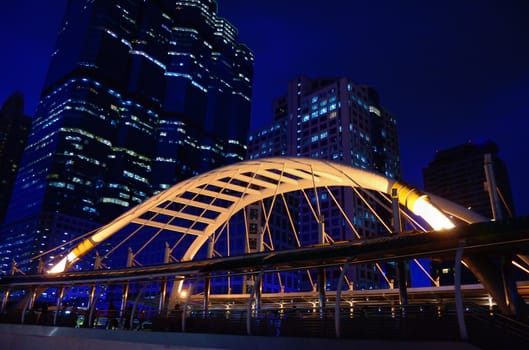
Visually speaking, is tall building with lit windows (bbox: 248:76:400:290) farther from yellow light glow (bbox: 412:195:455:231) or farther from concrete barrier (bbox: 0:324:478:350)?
yellow light glow (bbox: 412:195:455:231)

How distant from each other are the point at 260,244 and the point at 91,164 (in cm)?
17344

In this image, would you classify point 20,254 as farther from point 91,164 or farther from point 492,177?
point 492,177

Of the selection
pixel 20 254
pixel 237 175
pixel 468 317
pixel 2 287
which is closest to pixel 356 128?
pixel 237 175

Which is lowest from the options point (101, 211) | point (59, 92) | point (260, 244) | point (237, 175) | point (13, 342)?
point (13, 342)

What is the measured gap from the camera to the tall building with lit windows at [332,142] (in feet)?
344

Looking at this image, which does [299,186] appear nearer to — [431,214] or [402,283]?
[431,214]

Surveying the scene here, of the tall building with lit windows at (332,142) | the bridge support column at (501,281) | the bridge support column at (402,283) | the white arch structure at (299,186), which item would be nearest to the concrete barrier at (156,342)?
the bridge support column at (402,283)

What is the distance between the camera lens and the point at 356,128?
12419 cm

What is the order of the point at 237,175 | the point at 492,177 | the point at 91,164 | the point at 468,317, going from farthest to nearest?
1. the point at 91,164
2. the point at 237,175
3. the point at 492,177
4. the point at 468,317

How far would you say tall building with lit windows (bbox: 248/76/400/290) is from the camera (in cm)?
10494

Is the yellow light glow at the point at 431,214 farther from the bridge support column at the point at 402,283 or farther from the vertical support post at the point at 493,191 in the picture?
the bridge support column at the point at 402,283

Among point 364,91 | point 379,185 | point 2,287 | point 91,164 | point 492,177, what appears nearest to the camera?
point 492,177

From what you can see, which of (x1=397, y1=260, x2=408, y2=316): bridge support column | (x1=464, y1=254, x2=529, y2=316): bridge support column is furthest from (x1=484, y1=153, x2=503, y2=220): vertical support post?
(x1=397, y1=260, x2=408, y2=316): bridge support column

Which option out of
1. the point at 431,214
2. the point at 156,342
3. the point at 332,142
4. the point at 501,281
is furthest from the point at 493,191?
the point at 332,142
